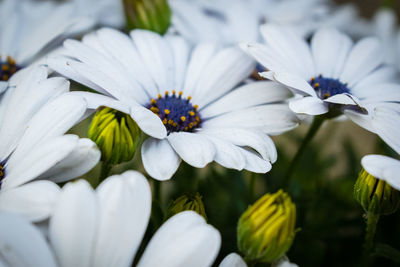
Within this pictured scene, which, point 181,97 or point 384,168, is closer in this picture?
point 384,168

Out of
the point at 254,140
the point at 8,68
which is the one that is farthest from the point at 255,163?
the point at 8,68

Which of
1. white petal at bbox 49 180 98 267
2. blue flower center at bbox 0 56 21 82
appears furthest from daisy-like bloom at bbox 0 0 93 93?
white petal at bbox 49 180 98 267

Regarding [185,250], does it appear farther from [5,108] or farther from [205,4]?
[205,4]

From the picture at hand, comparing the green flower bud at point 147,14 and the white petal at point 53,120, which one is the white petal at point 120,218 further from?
the green flower bud at point 147,14

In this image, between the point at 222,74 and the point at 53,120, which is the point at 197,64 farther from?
the point at 53,120

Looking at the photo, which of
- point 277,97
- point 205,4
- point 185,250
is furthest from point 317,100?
point 205,4

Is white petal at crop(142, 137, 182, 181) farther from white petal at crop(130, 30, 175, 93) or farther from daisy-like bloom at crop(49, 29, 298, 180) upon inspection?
white petal at crop(130, 30, 175, 93)
